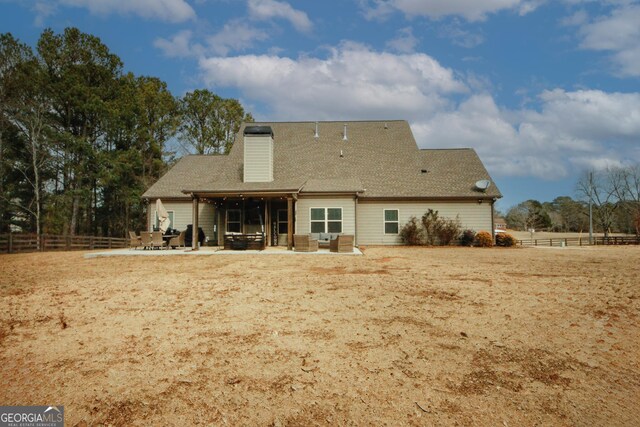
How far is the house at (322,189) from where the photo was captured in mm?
18578

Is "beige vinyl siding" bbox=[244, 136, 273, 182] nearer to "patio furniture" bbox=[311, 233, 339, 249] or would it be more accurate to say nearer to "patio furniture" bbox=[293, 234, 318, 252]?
"patio furniture" bbox=[311, 233, 339, 249]

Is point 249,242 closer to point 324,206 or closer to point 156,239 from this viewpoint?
point 156,239

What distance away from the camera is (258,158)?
19.5 metres

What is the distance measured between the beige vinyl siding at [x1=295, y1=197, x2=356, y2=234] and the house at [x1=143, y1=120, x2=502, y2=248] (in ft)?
0.17

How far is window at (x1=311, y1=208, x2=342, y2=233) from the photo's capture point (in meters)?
18.6

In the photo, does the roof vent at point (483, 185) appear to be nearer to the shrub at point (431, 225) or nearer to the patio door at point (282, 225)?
the shrub at point (431, 225)

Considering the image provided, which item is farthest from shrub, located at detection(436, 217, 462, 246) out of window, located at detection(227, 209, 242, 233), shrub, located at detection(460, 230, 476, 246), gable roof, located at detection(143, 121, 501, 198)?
window, located at detection(227, 209, 242, 233)

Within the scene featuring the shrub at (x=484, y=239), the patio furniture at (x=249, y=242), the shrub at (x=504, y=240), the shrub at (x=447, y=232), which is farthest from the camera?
the shrub at (x=504, y=240)

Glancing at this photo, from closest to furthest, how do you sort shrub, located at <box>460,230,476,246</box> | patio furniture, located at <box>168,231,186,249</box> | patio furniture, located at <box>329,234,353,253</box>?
patio furniture, located at <box>329,234,353,253</box> → patio furniture, located at <box>168,231,186,249</box> → shrub, located at <box>460,230,476,246</box>

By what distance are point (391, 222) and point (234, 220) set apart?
8.58m

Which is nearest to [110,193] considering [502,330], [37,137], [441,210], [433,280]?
[37,137]

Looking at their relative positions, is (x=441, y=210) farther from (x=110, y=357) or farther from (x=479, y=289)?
(x=110, y=357)

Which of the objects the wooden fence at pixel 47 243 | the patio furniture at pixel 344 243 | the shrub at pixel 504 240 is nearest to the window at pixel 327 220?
the patio furniture at pixel 344 243

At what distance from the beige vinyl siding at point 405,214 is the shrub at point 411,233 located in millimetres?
230
